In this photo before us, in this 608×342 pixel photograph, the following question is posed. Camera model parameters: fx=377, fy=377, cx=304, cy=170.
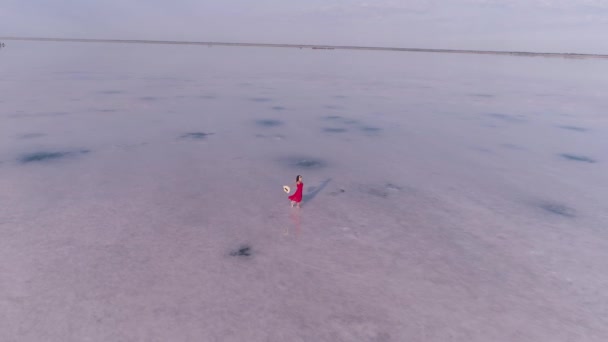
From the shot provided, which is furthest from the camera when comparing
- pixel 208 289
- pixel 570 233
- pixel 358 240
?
pixel 570 233

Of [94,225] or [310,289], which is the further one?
[94,225]

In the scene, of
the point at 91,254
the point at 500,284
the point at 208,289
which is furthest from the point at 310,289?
the point at 91,254

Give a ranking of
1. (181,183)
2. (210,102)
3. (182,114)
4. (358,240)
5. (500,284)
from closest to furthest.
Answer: (500,284)
(358,240)
(181,183)
(182,114)
(210,102)

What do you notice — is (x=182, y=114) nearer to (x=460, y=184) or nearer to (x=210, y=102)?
(x=210, y=102)

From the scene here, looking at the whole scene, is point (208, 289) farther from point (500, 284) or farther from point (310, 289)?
point (500, 284)

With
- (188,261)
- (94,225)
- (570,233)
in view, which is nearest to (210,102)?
(94,225)

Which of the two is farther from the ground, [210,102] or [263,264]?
[210,102]
